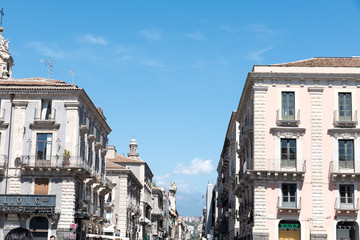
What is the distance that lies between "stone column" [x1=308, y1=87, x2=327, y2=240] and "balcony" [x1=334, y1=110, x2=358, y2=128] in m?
1.34

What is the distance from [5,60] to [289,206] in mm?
37876

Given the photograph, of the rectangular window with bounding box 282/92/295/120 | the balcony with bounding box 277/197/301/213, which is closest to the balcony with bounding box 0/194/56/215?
the balcony with bounding box 277/197/301/213

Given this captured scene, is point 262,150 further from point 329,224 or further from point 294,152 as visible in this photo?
point 329,224

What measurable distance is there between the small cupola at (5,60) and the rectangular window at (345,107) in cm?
3666

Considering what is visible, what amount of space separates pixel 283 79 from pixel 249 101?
537 centimetres

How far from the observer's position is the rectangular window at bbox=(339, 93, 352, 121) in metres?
45.6

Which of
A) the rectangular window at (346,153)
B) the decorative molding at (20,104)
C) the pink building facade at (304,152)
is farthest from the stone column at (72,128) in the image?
the rectangular window at (346,153)

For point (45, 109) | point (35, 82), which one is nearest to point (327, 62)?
point (45, 109)

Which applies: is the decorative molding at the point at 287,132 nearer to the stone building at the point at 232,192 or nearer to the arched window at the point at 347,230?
the arched window at the point at 347,230

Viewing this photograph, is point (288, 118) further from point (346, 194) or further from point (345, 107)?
point (346, 194)

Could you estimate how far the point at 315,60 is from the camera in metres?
50.1

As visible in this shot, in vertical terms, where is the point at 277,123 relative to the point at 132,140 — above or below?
below

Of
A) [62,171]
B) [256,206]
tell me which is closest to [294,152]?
[256,206]

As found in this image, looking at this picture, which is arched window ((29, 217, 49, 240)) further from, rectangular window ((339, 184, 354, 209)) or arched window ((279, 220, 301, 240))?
rectangular window ((339, 184, 354, 209))
